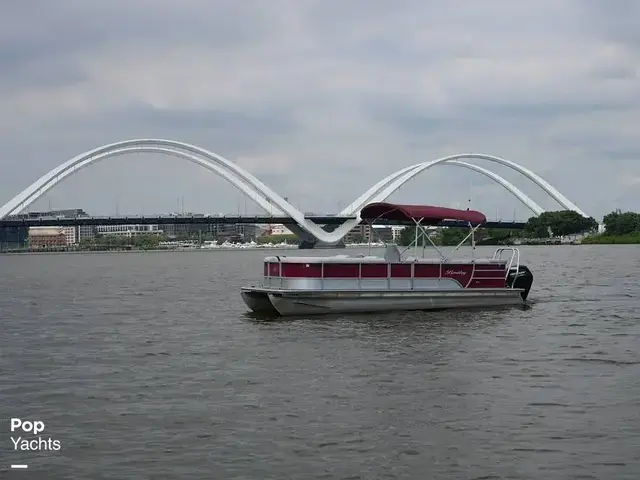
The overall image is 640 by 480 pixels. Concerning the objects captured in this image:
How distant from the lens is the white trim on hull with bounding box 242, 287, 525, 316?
26016 millimetres

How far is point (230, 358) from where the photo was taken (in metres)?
18.6

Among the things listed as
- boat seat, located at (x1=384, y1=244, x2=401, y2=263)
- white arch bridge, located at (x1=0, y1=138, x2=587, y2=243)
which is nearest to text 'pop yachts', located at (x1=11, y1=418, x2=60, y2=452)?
boat seat, located at (x1=384, y1=244, x2=401, y2=263)

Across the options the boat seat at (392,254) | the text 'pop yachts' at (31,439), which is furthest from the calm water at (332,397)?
the boat seat at (392,254)

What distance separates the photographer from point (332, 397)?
14234mm

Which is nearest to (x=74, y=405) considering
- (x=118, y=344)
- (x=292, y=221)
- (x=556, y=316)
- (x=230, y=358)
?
(x=230, y=358)

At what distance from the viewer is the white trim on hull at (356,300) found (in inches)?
1024

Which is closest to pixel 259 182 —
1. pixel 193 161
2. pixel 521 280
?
Result: pixel 193 161

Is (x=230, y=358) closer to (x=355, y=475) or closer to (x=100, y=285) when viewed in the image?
(x=355, y=475)

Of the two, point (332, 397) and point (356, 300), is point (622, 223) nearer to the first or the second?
point (356, 300)

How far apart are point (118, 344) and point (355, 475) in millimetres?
12247

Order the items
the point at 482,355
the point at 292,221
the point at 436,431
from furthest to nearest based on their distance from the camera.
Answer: the point at 292,221 → the point at 482,355 → the point at 436,431

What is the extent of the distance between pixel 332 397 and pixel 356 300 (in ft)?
39.8

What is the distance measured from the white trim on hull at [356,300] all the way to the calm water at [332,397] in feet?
2.51

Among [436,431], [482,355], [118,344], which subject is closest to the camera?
[436,431]
